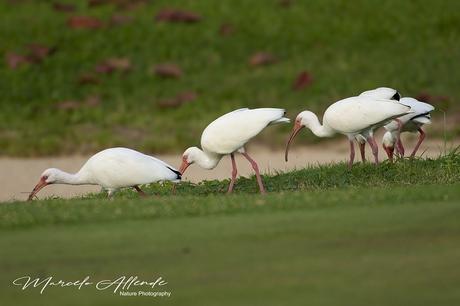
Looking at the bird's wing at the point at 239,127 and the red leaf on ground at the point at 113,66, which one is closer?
the bird's wing at the point at 239,127

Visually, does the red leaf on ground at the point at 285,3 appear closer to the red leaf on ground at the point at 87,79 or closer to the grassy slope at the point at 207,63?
the grassy slope at the point at 207,63

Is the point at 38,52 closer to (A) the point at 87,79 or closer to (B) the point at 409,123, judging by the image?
(A) the point at 87,79

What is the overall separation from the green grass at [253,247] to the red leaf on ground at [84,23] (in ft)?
47.0

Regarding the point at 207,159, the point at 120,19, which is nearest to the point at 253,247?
the point at 207,159

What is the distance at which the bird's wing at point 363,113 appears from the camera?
1166 centimetres

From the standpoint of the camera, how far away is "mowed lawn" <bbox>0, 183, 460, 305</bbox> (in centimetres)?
595

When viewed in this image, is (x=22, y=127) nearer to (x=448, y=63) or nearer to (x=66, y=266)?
(x=448, y=63)

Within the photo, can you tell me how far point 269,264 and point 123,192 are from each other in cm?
654

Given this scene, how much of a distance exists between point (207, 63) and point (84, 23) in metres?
3.04

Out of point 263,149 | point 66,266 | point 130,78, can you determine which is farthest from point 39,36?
point 66,266

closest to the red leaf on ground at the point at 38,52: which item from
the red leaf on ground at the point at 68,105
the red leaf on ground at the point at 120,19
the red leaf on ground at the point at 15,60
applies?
the red leaf on ground at the point at 15,60

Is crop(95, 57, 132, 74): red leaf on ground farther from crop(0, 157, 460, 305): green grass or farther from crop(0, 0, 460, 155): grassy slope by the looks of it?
crop(0, 157, 460, 305): green grass

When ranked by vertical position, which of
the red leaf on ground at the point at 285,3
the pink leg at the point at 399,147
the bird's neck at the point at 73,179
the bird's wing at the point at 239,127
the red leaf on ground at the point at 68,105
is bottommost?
the red leaf on ground at the point at 68,105

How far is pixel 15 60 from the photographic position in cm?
2219
